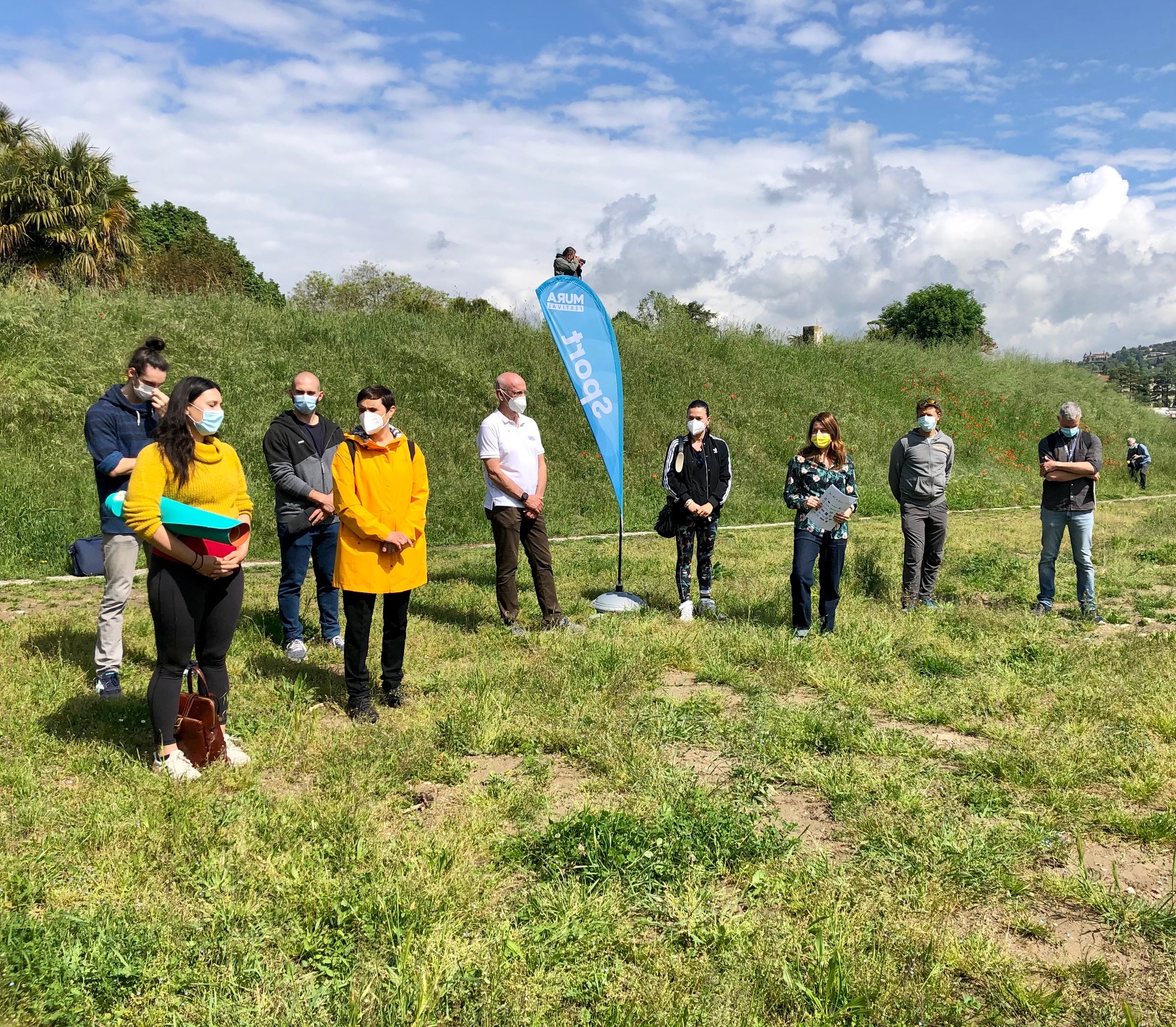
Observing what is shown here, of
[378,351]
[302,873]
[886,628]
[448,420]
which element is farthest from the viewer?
[378,351]

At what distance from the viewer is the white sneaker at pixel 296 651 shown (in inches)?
249

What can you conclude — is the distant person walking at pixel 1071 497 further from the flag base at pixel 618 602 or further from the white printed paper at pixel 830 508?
the flag base at pixel 618 602

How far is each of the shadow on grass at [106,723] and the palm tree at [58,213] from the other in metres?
16.7

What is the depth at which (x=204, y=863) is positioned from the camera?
3312 millimetres

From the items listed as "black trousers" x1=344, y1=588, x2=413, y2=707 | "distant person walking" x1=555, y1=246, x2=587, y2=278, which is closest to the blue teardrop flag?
"distant person walking" x1=555, y1=246, x2=587, y2=278

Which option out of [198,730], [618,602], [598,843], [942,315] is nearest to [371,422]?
[198,730]

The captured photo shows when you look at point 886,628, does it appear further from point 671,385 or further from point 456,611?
point 671,385

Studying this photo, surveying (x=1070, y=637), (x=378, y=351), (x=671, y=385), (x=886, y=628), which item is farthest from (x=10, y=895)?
(x=671, y=385)

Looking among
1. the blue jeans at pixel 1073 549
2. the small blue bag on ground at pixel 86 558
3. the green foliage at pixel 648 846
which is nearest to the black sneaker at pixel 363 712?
the green foliage at pixel 648 846

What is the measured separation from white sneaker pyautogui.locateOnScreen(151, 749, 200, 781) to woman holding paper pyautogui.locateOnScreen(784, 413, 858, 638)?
4726 mm

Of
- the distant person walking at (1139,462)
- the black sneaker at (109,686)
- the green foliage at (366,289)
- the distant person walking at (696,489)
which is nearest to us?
the black sneaker at (109,686)

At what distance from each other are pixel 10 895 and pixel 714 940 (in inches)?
105

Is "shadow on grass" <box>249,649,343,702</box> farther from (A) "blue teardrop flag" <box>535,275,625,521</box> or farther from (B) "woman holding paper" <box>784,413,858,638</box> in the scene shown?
(B) "woman holding paper" <box>784,413,858,638</box>

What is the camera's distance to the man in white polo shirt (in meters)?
7.14
